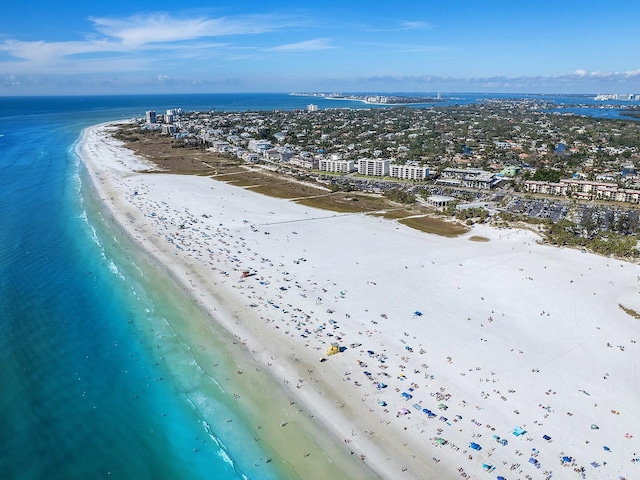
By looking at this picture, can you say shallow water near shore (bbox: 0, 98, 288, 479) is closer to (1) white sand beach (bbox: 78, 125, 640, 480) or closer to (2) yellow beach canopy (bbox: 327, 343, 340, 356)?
(1) white sand beach (bbox: 78, 125, 640, 480)

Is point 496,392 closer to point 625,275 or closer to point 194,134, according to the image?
point 625,275

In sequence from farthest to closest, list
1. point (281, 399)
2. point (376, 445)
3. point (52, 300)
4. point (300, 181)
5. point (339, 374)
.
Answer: point (300, 181)
point (52, 300)
point (339, 374)
point (281, 399)
point (376, 445)

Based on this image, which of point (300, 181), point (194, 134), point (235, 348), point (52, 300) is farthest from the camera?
point (194, 134)

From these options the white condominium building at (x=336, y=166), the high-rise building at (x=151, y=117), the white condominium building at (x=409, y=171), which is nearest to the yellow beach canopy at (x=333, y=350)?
the white condominium building at (x=409, y=171)

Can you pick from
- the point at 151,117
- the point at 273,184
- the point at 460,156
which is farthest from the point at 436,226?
the point at 151,117

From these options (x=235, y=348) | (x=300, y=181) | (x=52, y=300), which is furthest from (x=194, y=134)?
(x=235, y=348)

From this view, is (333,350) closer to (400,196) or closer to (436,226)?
(436,226)

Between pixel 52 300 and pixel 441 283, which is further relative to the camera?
pixel 441 283
